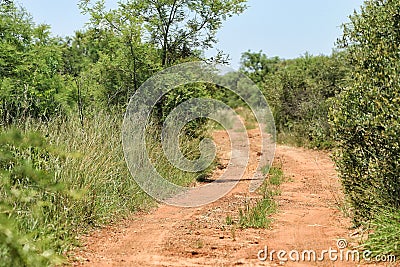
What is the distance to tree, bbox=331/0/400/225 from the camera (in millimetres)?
6551

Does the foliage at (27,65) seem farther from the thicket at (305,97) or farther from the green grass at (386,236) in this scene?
the thicket at (305,97)

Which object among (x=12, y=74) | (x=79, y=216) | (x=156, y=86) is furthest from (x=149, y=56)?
(x=79, y=216)

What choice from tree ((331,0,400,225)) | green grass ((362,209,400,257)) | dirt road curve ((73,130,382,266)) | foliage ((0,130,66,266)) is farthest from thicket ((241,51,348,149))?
foliage ((0,130,66,266))

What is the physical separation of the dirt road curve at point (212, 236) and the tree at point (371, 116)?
2.39 feet

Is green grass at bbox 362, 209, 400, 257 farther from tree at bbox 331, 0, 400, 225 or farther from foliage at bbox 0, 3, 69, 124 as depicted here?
foliage at bbox 0, 3, 69, 124

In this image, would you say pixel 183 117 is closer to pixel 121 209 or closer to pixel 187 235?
pixel 121 209

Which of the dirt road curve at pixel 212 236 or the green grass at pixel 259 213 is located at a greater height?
the green grass at pixel 259 213

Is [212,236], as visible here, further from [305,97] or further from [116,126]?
[305,97]

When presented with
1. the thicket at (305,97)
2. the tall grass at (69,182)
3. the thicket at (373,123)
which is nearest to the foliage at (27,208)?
the tall grass at (69,182)

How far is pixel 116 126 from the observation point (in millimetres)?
10312

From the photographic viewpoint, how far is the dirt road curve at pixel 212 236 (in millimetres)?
6020

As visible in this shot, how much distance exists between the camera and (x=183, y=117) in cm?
1355

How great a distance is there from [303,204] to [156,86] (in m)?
4.85

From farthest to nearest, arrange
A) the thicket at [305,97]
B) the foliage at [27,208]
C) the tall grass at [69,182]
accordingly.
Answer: the thicket at [305,97]
the tall grass at [69,182]
the foliage at [27,208]
